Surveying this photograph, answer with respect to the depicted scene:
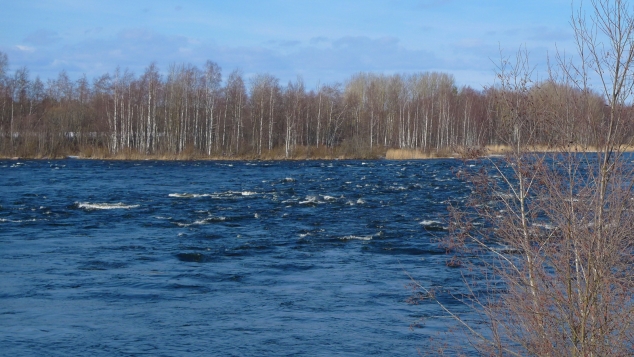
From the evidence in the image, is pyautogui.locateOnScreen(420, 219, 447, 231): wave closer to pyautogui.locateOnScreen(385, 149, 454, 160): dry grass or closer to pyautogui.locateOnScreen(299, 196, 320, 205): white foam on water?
pyautogui.locateOnScreen(299, 196, 320, 205): white foam on water

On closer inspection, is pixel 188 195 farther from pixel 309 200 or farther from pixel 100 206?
pixel 309 200

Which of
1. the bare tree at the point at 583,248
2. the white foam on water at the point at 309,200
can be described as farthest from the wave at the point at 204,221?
the bare tree at the point at 583,248

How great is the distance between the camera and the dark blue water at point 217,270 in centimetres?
1015

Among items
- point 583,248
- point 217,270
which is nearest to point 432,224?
point 217,270

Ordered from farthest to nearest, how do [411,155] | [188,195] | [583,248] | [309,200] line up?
1. [411,155]
2. [188,195]
3. [309,200]
4. [583,248]

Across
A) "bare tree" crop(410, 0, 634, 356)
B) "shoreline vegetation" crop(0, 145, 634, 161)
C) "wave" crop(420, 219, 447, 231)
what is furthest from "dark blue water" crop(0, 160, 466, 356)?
"shoreline vegetation" crop(0, 145, 634, 161)

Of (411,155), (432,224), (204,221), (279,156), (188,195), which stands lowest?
(204,221)

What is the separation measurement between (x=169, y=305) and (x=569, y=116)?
7.85 metres

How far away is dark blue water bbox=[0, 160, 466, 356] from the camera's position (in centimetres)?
1015

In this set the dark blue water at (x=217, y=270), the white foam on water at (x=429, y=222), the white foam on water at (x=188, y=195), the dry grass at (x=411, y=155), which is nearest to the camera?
the dark blue water at (x=217, y=270)

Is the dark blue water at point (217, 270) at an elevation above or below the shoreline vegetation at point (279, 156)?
below

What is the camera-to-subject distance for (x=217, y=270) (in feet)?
48.7

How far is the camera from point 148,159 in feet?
185

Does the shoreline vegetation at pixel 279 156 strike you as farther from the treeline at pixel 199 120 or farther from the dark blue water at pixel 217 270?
the dark blue water at pixel 217 270
